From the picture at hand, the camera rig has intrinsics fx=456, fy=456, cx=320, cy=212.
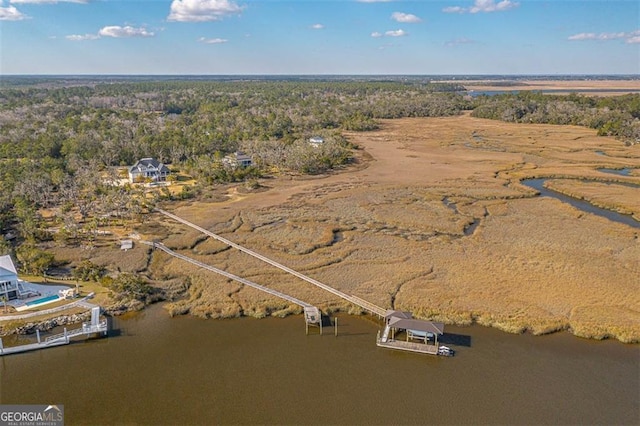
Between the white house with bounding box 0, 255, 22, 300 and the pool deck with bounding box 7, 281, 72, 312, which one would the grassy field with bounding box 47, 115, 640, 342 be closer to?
the pool deck with bounding box 7, 281, 72, 312

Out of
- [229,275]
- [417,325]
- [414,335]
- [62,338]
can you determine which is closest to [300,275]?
[229,275]

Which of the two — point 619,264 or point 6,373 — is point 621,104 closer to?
point 619,264

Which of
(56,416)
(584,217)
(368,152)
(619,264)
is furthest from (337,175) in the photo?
(56,416)

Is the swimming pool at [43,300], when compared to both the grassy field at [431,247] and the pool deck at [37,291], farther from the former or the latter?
the grassy field at [431,247]

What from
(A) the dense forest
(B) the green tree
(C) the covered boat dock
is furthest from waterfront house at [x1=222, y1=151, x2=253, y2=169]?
(C) the covered boat dock

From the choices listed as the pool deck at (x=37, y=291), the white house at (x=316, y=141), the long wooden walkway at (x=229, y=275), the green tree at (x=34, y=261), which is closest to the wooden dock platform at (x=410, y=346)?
the long wooden walkway at (x=229, y=275)
